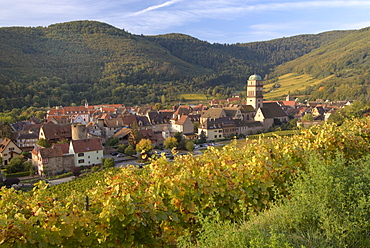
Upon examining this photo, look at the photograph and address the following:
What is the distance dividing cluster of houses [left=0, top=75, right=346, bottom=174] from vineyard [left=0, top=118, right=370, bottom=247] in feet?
107

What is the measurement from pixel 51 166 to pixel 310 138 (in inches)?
1295

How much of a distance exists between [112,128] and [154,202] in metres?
52.5

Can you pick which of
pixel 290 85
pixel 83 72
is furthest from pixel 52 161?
pixel 290 85

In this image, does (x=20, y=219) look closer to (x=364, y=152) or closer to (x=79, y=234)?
(x=79, y=234)

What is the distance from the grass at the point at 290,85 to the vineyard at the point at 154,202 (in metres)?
120

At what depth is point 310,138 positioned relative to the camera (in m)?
8.90

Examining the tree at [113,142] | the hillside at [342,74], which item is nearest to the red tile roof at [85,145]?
the tree at [113,142]

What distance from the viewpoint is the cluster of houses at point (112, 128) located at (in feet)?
122

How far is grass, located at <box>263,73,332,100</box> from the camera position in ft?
423

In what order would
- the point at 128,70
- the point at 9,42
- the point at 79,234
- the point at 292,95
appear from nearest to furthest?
1. the point at 79,234
2. the point at 292,95
3. the point at 128,70
4. the point at 9,42

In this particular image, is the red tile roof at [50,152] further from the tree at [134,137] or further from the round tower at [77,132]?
the tree at [134,137]

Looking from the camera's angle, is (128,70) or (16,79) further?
(128,70)

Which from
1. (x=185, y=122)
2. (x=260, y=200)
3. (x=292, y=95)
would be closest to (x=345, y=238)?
(x=260, y=200)

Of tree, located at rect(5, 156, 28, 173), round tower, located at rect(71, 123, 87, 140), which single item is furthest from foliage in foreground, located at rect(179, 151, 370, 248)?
round tower, located at rect(71, 123, 87, 140)
